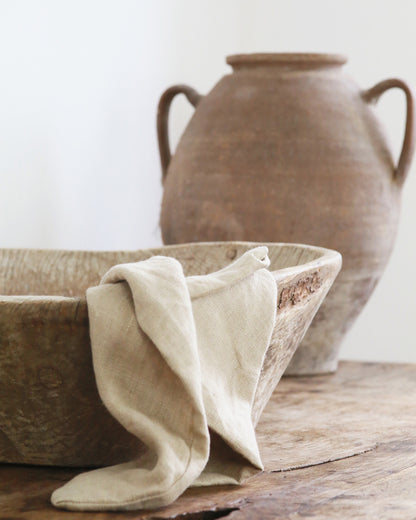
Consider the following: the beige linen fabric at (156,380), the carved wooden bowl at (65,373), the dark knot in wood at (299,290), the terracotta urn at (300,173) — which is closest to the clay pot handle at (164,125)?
the terracotta urn at (300,173)

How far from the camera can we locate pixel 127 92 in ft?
6.51

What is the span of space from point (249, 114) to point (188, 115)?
2.38 ft

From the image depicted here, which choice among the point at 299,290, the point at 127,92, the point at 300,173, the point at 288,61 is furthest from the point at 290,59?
the point at 299,290

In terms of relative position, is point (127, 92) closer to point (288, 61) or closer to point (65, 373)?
point (288, 61)

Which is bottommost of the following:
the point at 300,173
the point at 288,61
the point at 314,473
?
the point at 314,473

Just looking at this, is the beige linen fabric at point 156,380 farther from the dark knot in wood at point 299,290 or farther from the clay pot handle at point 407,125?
the clay pot handle at point 407,125

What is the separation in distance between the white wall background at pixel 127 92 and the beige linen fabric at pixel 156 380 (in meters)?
0.78

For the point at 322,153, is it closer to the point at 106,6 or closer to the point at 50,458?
the point at 106,6

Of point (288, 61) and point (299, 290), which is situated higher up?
point (288, 61)

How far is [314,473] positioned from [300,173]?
2.10ft

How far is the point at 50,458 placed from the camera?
0.94 meters

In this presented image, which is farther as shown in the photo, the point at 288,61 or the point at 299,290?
the point at 288,61

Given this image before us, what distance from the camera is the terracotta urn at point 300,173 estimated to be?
1.53 meters

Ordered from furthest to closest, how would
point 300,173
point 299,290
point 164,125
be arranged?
1. point 164,125
2. point 300,173
3. point 299,290
